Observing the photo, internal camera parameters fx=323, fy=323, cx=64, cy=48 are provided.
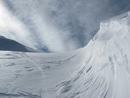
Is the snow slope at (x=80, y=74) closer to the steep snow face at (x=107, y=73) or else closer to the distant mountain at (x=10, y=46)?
the steep snow face at (x=107, y=73)

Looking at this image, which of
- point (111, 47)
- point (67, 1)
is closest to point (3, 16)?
point (67, 1)

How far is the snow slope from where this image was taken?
11.3ft

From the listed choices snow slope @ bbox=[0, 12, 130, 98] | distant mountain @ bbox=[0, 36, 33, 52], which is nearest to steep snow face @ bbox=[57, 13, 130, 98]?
snow slope @ bbox=[0, 12, 130, 98]

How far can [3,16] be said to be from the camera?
11.1m

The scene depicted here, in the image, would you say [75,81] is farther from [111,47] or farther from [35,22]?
[35,22]

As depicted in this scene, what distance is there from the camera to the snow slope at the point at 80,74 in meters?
3.46

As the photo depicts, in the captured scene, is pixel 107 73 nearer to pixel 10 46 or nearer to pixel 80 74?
pixel 80 74

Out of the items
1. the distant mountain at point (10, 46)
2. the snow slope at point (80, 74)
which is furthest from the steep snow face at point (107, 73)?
the distant mountain at point (10, 46)

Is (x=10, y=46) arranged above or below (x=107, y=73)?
below

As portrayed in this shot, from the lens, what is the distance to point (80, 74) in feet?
15.0

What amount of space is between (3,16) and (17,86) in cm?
721

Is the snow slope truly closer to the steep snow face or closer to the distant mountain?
the steep snow face

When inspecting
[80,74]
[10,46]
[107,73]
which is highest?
[107,73]

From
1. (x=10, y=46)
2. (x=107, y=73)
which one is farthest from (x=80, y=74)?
(x=10, y=46)
